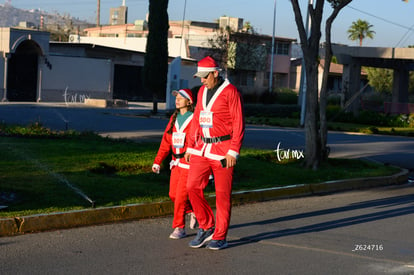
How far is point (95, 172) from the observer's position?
1270 centimetres

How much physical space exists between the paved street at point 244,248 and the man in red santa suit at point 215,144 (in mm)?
345

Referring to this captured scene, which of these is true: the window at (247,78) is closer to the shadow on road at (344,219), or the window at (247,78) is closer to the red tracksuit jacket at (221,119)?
the shadow on road at (344,219)

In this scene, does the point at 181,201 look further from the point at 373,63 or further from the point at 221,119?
the point at 373,63

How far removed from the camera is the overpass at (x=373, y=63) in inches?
1522

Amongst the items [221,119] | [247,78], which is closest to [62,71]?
[247,78]

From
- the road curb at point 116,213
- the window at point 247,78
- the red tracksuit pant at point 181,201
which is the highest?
the window at point 247,78

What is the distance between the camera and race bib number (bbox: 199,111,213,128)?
25.8 ft

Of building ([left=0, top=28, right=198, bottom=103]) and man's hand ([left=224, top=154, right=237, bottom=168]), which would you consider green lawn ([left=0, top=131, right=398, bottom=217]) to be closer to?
man's hand ([left=224, top=154, right=237, bottom=168])

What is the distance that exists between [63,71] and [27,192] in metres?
36.4

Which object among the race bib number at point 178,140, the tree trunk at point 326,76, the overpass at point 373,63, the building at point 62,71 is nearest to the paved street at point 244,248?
the race bib number at point 178,140

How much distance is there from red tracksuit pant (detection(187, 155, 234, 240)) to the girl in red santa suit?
0.42 m

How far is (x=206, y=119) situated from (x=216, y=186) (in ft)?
2.46

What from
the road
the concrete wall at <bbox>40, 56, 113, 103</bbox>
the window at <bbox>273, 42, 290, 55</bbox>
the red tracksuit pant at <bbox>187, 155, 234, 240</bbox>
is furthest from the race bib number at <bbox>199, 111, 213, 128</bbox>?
the window at <bbox>273, 42, 290, 55</bbox>

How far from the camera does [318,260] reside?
7652 mm
